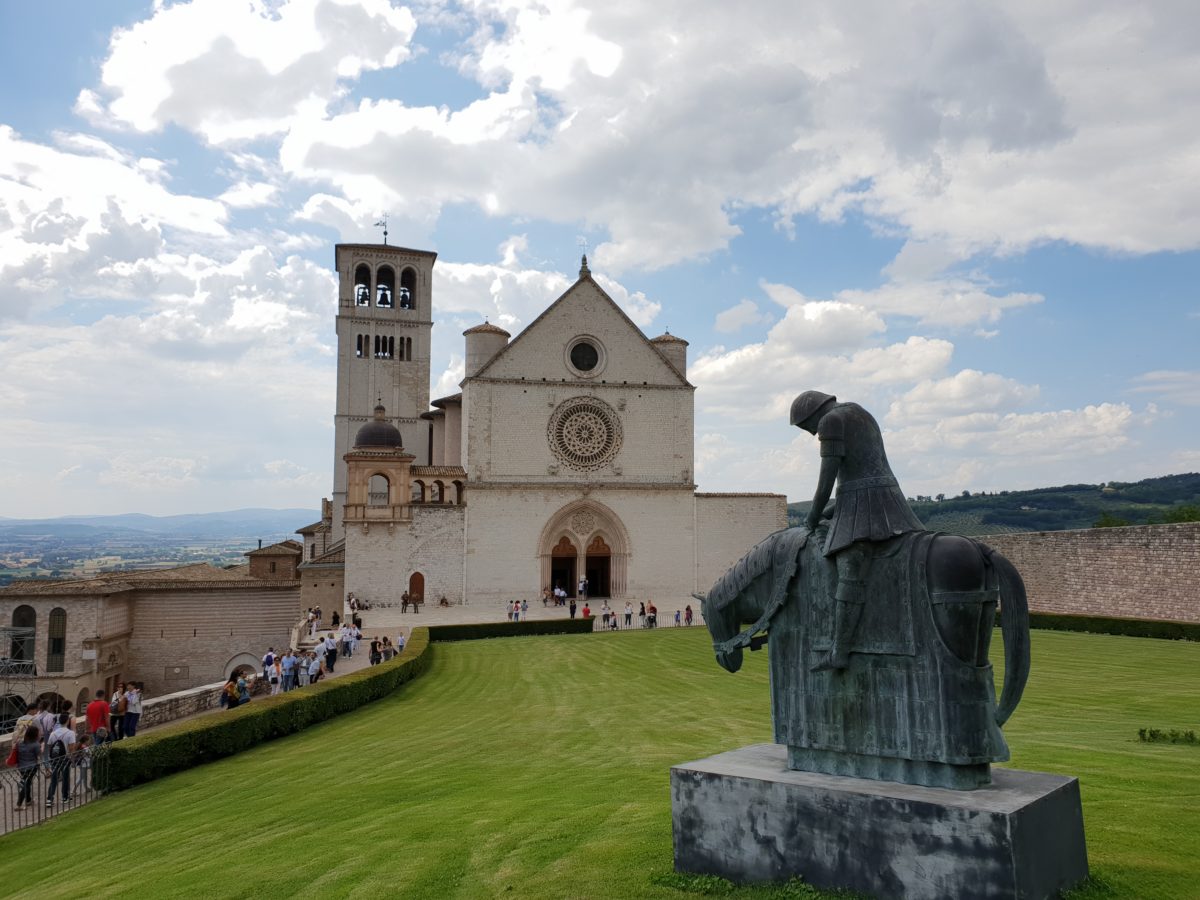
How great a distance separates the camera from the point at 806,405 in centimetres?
629

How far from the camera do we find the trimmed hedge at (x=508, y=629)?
30.4 metres

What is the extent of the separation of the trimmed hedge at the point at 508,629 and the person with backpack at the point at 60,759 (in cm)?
1677

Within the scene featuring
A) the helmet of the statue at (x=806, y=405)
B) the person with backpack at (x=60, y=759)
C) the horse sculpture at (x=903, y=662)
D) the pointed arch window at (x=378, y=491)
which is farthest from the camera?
the pointed arch window at (x=378, y=491)

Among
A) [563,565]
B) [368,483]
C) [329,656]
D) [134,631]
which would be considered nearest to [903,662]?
[329,656]

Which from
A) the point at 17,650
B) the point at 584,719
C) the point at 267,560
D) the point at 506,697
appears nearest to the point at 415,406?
the point at 267,560

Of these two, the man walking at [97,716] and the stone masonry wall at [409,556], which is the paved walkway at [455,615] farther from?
the man walking at [97,716]

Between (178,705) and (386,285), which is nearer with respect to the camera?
(178,705)

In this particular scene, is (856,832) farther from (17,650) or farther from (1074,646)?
(17,650)

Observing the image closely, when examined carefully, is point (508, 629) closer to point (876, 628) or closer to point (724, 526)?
point (724, 526)

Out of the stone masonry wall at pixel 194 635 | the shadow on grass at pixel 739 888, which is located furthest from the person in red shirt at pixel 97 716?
the stone masonry wall at pixel 194 635

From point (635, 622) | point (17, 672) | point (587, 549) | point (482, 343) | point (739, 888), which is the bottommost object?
point (17, 672)

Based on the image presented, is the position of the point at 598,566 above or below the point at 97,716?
above

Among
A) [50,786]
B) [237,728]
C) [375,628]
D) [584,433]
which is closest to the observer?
[50,786]

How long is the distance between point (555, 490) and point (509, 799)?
1352 inches
